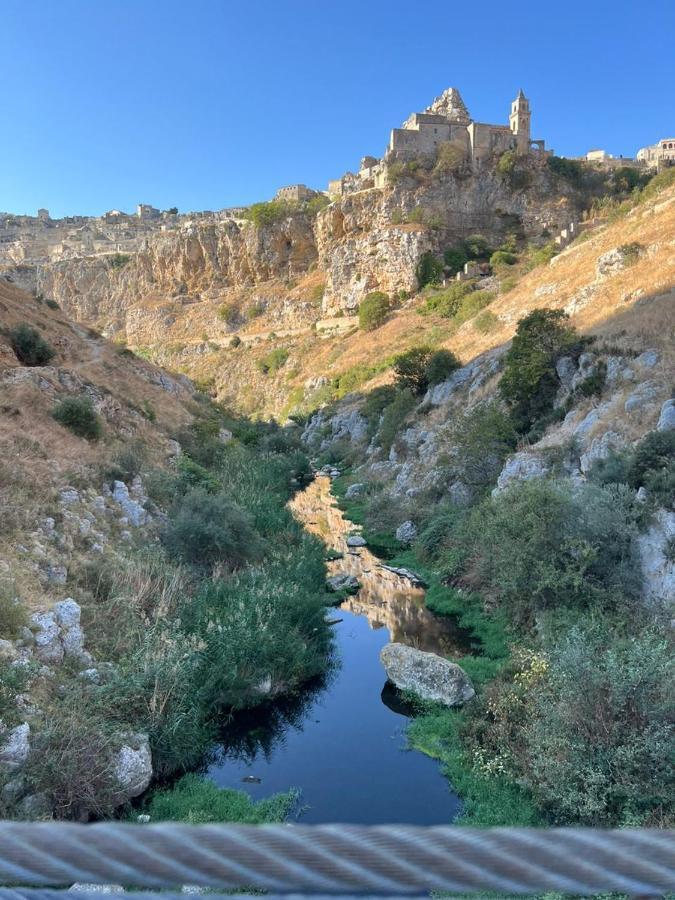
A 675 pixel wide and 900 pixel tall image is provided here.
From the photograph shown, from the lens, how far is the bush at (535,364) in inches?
790

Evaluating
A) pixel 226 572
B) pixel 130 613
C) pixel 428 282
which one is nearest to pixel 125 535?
pixel 226 572

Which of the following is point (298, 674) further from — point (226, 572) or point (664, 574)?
point (664, 574)

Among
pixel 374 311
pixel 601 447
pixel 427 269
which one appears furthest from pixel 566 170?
pixel 601 447

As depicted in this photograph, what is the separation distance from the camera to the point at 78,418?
16.6 m

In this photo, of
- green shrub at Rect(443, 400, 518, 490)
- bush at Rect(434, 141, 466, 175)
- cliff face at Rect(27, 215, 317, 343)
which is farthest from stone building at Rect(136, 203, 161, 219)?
green shrub at Rect(443, 400, 518, 490)

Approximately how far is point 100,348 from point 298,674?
20903 millimetres

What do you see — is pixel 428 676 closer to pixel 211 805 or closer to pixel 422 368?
pixel 211 805

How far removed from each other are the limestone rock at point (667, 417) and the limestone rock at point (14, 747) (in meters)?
12.3

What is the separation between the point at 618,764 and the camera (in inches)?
A: 260

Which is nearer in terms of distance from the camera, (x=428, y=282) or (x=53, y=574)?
(x=53, y=574)

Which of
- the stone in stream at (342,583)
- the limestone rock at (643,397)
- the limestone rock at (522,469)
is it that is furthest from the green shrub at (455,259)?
the stone in stream at (342,583)

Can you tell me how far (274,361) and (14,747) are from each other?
52.4 m

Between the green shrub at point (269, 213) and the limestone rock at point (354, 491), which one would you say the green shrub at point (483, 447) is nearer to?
the limestone rock at point (354, 491)

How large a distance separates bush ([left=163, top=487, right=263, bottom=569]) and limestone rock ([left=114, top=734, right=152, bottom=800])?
5.29 metres
